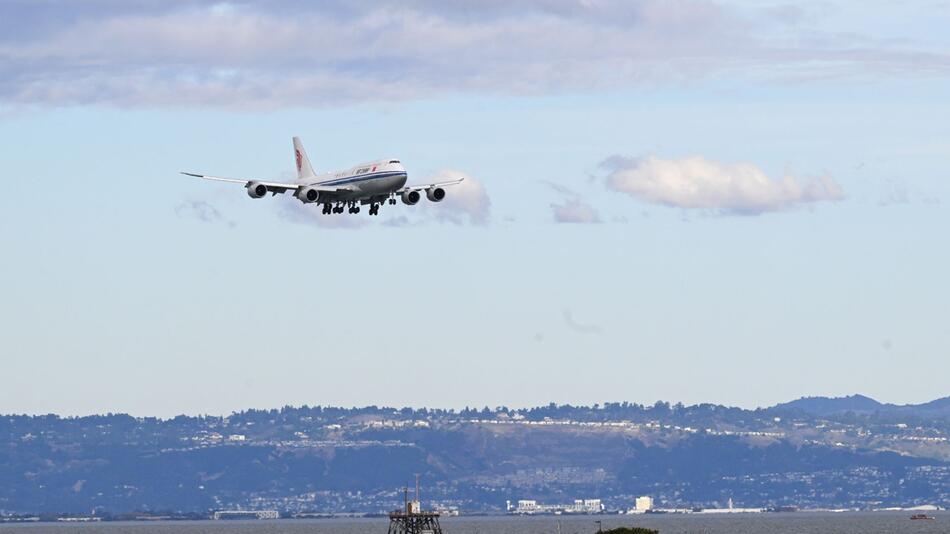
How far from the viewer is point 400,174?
200 metres

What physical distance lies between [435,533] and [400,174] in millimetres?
43465

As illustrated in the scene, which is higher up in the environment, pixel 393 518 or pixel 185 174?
pixel 185 174

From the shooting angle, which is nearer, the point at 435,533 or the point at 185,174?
the point at 435,533

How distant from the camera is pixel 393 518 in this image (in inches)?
7087

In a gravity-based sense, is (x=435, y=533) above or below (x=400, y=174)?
below

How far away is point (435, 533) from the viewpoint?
177 metres

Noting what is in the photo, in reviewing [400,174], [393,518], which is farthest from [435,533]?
[400,174]

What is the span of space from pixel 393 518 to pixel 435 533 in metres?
5.22

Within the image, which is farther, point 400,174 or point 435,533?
point 400,174

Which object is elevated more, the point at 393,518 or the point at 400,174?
the point at 400,174

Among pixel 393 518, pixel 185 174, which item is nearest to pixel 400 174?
pixel 185 174

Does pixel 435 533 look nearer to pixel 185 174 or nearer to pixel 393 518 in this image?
pixel 393 518

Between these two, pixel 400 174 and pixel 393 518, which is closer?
pixel 393 518

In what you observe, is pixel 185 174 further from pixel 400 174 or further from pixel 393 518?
pixel 393 518
